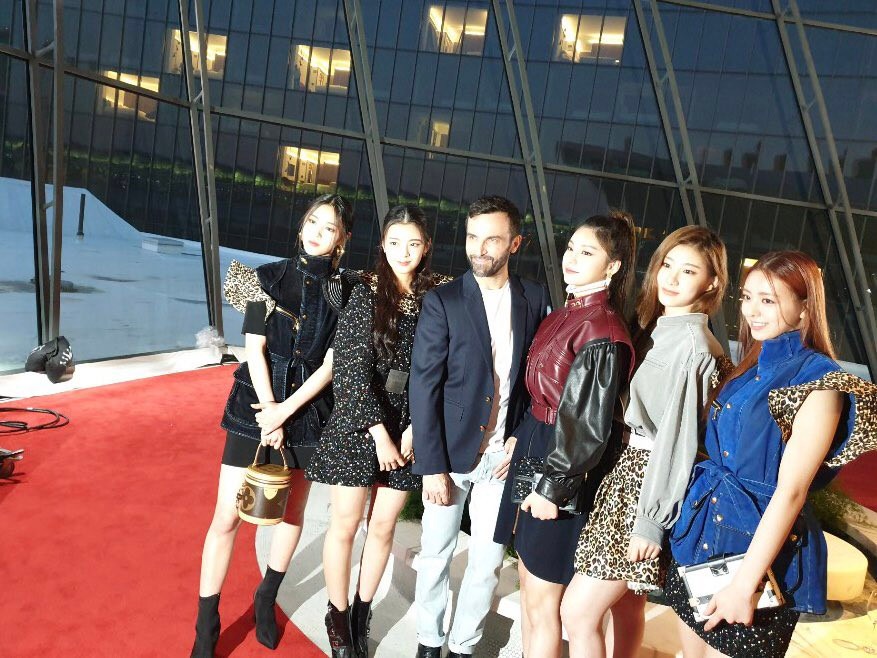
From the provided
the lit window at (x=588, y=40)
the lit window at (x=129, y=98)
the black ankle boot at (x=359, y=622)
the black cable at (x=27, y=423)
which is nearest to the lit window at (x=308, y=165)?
the lit window at (x=129, y=98)

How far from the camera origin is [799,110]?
800 cm

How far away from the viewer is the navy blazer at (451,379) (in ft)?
7.27

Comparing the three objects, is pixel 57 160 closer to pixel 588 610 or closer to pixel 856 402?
pixel 588 610

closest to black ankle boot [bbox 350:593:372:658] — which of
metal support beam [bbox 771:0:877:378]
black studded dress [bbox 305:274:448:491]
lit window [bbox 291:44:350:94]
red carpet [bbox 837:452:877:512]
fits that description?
black studded dress [bbox 305:274:448:491]

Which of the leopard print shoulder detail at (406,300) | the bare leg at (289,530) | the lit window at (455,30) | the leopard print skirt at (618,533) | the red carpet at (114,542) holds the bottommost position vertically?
the red carpet at (114,542)

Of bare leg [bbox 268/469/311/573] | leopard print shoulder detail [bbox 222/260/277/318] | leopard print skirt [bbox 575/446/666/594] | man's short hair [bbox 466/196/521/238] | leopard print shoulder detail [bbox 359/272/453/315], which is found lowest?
bare leg [bbox 268/469/311/573]

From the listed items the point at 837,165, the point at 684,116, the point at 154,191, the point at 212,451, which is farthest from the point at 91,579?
the point at 837,165

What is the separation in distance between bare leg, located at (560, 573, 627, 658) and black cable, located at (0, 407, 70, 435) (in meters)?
3.73

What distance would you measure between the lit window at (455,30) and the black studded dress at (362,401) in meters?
5.68

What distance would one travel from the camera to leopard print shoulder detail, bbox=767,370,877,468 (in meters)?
1.48

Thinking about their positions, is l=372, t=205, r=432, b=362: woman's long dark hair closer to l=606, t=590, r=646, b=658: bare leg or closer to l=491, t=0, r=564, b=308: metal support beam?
→ l=606, t=590, r=646, b=658: bare leg

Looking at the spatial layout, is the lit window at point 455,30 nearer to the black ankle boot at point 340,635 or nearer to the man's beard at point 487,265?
the man's beard at point 487,265

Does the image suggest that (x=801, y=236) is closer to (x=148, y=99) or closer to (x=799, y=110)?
(x=799, y=110)

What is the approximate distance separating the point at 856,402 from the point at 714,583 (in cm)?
49
